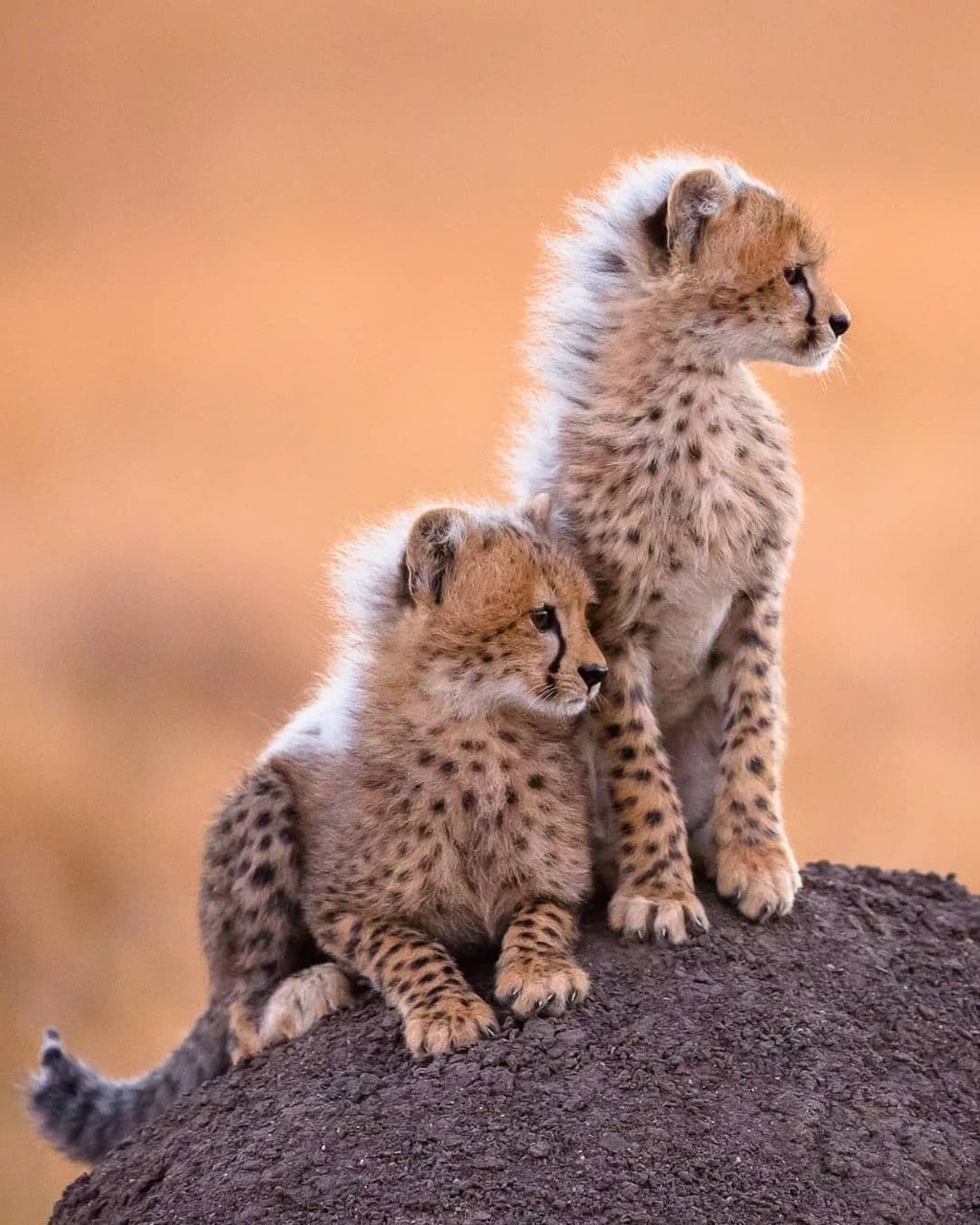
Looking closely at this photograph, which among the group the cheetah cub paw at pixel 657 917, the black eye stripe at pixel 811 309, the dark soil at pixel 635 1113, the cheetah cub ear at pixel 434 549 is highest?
the black eye stripe at pixel 811 309

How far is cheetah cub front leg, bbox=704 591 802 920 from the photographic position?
99.6 inches

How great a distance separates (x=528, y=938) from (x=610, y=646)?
1.43ft

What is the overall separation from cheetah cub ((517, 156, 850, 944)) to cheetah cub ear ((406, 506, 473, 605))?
248mm

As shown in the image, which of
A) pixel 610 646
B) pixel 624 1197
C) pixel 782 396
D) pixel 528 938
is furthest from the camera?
pixel 782 396

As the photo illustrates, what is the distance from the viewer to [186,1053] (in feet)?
8.74

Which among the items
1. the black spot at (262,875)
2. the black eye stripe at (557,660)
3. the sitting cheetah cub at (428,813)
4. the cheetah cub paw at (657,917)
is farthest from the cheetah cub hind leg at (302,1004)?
the black eye stripe at (557,660)

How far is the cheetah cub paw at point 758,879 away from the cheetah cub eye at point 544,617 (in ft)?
1.60

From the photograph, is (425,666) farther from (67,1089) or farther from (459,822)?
(67,1089)

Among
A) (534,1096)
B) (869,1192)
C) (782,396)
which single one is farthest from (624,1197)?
(782,396)

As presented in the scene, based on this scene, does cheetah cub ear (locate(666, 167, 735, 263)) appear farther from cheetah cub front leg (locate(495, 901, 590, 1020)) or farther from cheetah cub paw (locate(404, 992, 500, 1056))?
cheetah cub paw (locate(404, 992, 500, 1056))

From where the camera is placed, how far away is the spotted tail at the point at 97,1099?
268 cm

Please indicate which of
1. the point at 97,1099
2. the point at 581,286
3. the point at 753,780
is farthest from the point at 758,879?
the point at 97,1099

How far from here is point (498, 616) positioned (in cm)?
232

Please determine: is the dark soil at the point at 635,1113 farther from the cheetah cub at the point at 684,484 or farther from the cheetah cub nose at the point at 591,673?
the cheetah cub nose at the point at 591,673
